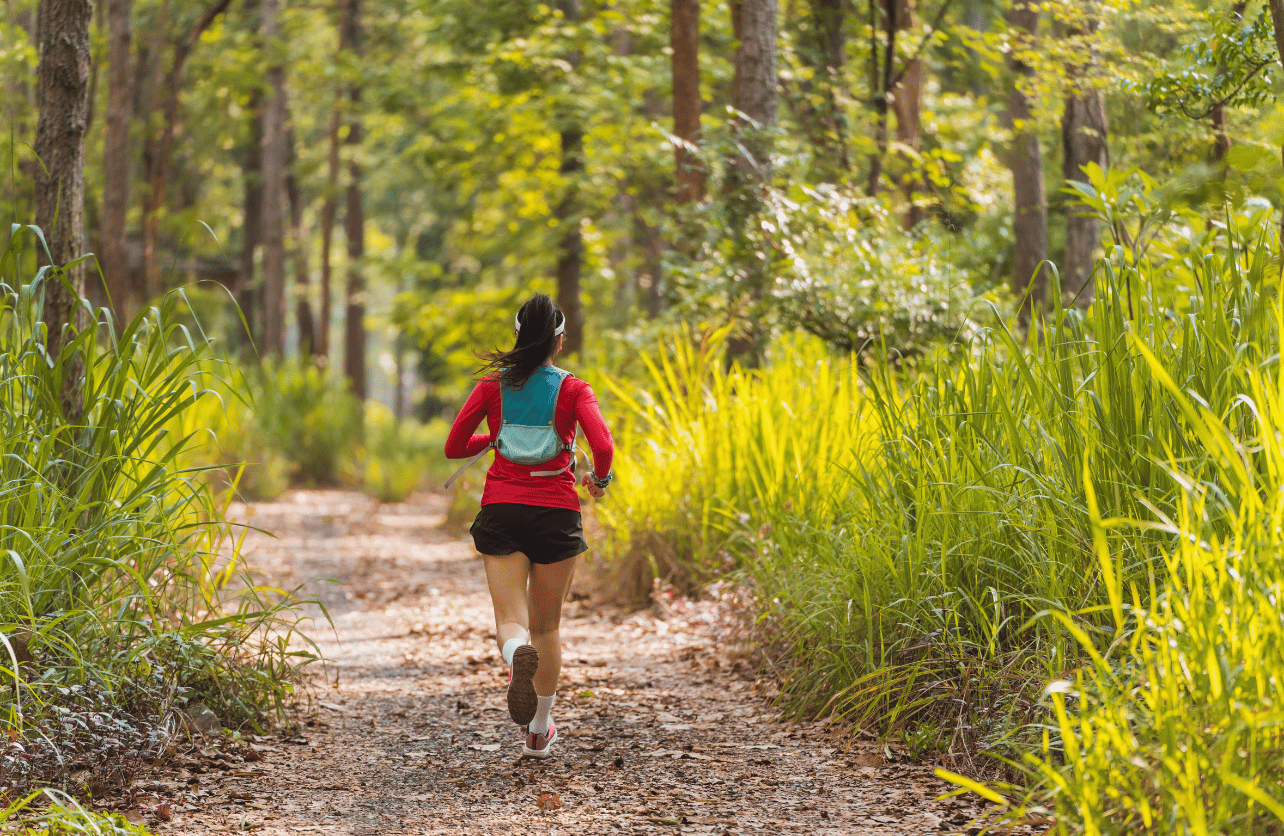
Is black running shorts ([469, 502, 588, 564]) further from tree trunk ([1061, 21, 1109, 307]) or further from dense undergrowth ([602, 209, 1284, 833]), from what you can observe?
tree trunk ([1061, 21, 1109, 307])

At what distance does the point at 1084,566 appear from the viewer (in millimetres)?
3352

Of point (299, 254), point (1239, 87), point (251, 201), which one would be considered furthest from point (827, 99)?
point (299, 254)

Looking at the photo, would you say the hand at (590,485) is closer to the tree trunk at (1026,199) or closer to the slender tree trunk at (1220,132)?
the slender tree trunk at (1220,132)

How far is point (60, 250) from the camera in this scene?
4414 millimetres

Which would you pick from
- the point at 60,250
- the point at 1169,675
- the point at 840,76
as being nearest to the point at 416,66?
the point at 840,76

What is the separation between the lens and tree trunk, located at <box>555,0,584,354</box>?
12101 millimetres

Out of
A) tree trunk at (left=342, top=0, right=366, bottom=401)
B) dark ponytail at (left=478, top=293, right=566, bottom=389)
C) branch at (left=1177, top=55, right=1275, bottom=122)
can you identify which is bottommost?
tree trunk at (left=342, top=0, right=366, bottom=401)

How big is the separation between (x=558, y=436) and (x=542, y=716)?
1089 millimetres

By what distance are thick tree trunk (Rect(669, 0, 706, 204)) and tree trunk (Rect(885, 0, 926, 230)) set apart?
1.79 meters

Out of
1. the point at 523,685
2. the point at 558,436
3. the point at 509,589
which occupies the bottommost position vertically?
the point at 523,685

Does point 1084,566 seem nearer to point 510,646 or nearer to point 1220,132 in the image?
point 510,646

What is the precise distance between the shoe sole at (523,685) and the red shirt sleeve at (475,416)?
2.76ft

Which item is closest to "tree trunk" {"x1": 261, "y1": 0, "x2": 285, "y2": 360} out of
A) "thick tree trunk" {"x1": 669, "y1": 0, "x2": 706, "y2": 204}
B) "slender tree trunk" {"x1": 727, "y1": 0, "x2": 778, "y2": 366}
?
"thick tree trunk" {"x1": 669, "y1": 0, "x2": 706, "y2": 204}

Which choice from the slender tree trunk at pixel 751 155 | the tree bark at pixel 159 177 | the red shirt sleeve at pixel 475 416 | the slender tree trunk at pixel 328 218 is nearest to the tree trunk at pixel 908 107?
the slender tree trunk at pixel 751 155
